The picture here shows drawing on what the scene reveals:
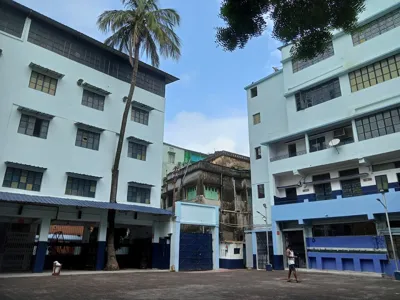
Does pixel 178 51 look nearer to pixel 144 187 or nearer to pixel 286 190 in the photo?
pixel 144 187

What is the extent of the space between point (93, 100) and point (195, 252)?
12.4 meters

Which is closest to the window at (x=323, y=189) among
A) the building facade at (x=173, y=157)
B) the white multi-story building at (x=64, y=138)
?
the white multi-story building at (x=64, y=138)

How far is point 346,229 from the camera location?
20.0 m

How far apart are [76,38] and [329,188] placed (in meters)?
20.1

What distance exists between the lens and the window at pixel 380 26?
63.1ft

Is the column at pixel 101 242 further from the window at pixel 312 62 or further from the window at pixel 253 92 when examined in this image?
the window at pixel 312 62

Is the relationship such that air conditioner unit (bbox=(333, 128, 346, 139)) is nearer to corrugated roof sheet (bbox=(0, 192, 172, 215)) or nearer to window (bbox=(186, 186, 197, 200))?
corrugated roof sheet (bbox=(0, 192, 172, 215))

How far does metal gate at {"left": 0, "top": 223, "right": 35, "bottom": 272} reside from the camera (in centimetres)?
1650

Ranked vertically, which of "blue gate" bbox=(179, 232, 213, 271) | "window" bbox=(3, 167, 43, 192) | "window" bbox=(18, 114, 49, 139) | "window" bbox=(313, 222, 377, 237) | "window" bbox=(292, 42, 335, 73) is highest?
"window" bbox=(292, 42, 335, 73)

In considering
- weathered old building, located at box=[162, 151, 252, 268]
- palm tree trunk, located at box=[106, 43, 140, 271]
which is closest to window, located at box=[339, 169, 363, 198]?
weathered old building, located at box=[162, 151, 252, 268]

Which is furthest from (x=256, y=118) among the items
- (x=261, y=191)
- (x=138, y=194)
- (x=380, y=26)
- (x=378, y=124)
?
(x=138, y=194)

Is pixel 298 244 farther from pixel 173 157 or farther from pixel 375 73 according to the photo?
pixel 173 157

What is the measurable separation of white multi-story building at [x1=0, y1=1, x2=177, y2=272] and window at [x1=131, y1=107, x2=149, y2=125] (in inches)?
3.5

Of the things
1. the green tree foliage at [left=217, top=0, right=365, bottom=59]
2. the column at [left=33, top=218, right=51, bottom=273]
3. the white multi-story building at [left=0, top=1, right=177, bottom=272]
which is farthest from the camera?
the white multi-story building at [left=0, top=1, right=177, bottom=272]
